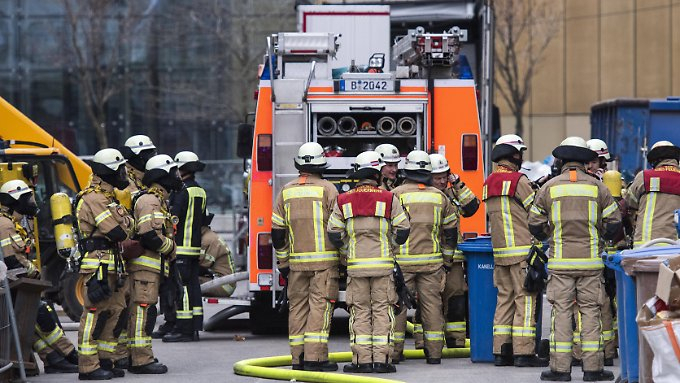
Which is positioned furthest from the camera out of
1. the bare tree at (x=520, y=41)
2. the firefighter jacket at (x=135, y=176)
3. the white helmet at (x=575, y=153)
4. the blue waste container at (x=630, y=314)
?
the bare tree at (x=520, y=41)

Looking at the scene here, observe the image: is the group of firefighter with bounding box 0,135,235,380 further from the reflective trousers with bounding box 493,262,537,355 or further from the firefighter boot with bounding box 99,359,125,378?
the reflective trousers with bounding box 493,262,537,355

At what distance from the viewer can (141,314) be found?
11.4m

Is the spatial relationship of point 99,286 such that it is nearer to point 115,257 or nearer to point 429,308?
point 115,257

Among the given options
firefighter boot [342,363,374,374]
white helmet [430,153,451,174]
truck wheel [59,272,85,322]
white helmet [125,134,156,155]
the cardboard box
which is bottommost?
firefighter boot [342,363,374,374]

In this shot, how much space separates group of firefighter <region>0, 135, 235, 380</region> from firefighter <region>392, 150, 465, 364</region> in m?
2.06

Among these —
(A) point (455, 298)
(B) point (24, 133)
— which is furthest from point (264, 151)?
(B) point (24, 133)

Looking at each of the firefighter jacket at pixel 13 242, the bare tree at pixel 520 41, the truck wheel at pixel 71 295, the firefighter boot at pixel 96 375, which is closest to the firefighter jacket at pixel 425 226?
the firefighter boot at pixel 96 375

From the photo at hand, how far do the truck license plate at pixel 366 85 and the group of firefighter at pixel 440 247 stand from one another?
1485mm

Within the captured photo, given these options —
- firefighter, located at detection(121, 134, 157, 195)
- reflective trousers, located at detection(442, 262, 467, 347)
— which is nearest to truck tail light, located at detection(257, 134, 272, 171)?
firefighter, located at detection(121, 134, 157, 195)

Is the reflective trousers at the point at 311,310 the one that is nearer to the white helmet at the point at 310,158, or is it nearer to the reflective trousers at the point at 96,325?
the white helmet at the point at 310,158

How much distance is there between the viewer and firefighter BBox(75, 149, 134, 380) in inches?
425

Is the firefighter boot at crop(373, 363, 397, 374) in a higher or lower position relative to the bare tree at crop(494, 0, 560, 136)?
lower

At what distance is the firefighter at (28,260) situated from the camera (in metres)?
11.0

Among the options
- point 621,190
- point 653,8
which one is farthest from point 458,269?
point 653,8
